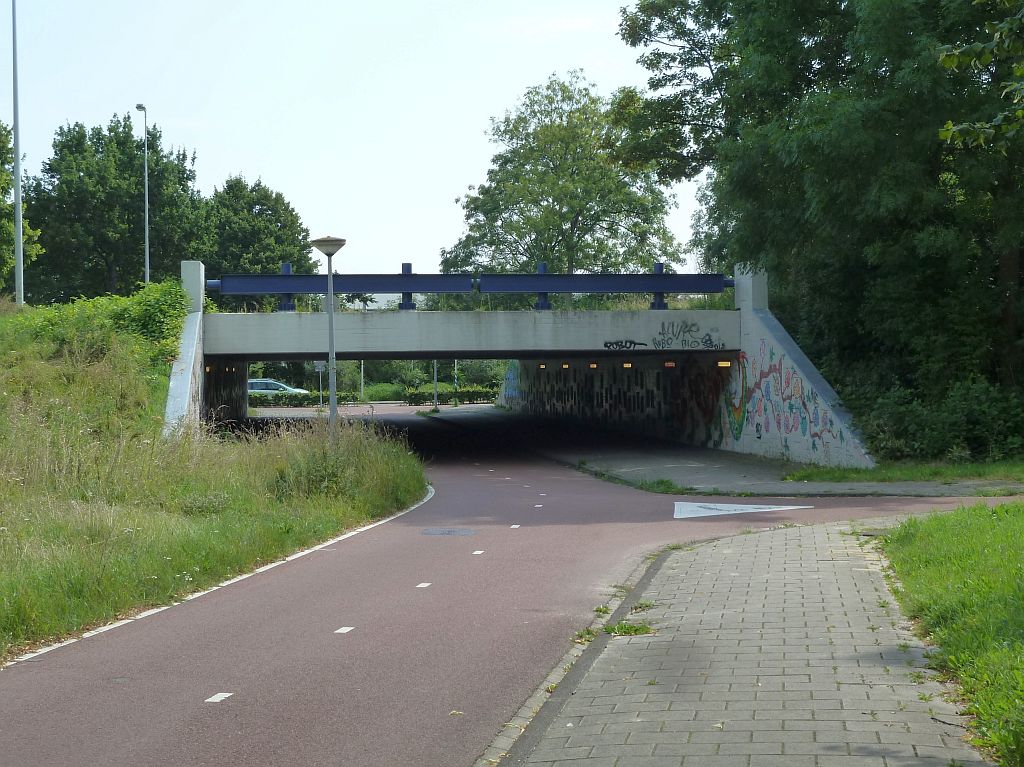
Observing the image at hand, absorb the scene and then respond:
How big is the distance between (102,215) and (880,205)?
1678 inches

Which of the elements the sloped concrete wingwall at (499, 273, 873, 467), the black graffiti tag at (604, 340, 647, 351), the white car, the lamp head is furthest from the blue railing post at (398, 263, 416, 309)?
the white car

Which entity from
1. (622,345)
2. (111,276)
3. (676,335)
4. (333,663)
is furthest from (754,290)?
(111,276)

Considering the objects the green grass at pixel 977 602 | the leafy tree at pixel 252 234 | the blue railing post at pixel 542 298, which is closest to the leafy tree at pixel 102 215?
the leafy tree at pixel 252 234

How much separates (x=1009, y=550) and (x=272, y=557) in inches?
307

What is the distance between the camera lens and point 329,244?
18531 mm

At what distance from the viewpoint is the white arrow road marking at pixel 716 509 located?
17078 millimetres

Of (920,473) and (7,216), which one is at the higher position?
(7,216)

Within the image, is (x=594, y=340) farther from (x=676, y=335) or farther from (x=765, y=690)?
(x=765, y=690)

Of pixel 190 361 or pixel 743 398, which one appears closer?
pixel 190 361

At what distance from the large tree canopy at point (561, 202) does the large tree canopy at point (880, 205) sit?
78.2 feet

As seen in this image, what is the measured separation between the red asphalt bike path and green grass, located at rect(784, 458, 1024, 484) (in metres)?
→ 8.74

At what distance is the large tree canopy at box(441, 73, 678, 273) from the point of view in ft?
177

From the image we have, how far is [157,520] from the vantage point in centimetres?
1230

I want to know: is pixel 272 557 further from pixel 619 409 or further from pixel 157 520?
pixel 619 409
